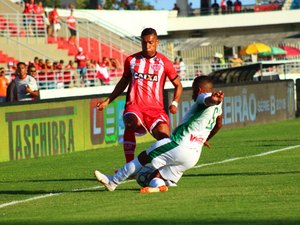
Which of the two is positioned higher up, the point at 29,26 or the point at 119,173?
the point at 29,26

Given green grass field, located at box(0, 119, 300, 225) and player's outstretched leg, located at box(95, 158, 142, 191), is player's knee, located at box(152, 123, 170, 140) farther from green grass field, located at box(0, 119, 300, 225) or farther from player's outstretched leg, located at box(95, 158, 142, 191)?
player's outstretched leg, located at box(95, 158, 142, 191)

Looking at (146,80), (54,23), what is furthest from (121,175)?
(54,23)

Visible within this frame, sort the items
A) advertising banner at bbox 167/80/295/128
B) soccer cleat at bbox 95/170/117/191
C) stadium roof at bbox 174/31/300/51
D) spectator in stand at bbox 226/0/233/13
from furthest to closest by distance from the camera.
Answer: stadium roof at bbox 174/31/300/51 → spectator in stand at bbox 226/0/233/13 → advertising banner at bbox 167/80/295/128 → soccer cleat at bbox 95/170/117/191

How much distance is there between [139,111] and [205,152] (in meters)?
6.91

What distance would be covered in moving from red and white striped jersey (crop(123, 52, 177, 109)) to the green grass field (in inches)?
43.2

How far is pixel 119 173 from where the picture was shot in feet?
40.9

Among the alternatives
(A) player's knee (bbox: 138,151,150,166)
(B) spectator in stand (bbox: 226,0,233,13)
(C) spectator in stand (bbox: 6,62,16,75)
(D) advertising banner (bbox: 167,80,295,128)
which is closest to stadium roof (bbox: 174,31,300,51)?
(B) spectator in stand (bbox: 226,0,233,13)

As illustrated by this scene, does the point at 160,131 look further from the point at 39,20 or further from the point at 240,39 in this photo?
the point at 240,39

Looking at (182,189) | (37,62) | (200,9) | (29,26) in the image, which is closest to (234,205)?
Answer: (182,189)

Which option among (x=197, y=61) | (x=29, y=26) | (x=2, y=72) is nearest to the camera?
(x=2, y=72)

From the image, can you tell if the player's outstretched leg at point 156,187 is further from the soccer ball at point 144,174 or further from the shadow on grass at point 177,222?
the shadow on grass at point 177,222

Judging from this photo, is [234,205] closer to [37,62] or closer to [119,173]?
[119,173]

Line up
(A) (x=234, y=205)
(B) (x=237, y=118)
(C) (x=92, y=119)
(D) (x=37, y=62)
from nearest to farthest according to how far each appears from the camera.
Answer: (A) (x=234, y=205)
(C) (x=92, y=119)
(B) (x=237, y=118)
(D) (x=37, y=62)

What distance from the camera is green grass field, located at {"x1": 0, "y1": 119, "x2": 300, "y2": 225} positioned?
10117mm
